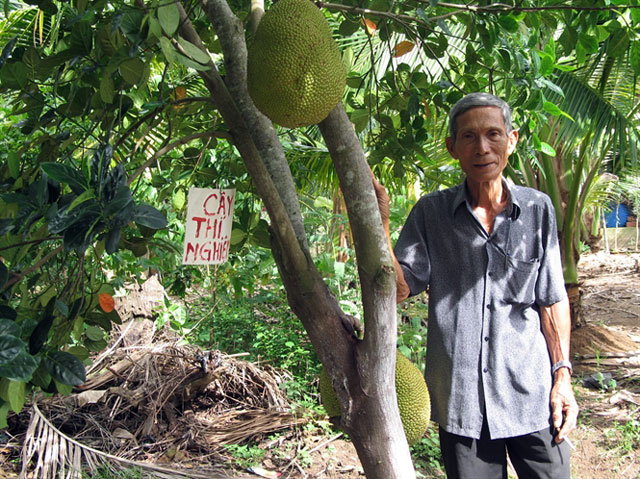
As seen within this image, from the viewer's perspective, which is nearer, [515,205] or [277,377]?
[515,205]

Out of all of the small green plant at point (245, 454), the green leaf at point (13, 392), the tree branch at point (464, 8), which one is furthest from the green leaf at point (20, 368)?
the small green plant at point (245, 454)

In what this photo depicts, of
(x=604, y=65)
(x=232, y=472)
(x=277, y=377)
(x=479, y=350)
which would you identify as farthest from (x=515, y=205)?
(x=604, y=65)

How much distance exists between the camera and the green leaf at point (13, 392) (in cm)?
84

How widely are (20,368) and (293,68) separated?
26.4 inches

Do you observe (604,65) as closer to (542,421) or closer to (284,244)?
(542,421)

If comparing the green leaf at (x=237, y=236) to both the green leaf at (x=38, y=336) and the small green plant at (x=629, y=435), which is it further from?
the small green plant at (x=629, y=435)

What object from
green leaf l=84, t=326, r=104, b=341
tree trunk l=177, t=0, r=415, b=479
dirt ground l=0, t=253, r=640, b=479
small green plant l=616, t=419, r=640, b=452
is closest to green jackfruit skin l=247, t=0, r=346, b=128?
tree trunk l=177, t=0, r=415, b=479

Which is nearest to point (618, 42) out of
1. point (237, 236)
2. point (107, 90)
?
point (237, 236)

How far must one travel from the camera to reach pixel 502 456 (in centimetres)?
146

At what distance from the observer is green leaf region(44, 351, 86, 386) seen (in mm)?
875

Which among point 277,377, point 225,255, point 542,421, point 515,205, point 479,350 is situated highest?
point 515,205

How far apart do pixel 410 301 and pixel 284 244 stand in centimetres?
258

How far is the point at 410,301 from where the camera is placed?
11.5 ft

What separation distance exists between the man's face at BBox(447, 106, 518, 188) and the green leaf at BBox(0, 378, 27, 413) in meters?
1.11
